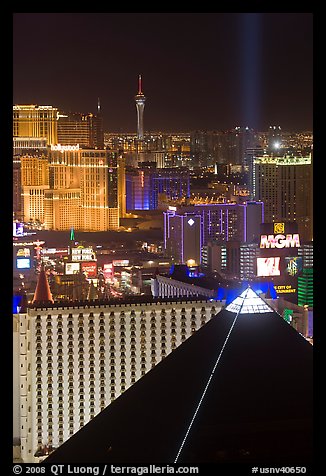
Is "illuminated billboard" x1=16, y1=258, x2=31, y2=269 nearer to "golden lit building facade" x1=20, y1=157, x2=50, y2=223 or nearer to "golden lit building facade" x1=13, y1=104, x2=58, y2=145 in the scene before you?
"golden lit building facade" x1=13, y1=104, x2=58, y2=145

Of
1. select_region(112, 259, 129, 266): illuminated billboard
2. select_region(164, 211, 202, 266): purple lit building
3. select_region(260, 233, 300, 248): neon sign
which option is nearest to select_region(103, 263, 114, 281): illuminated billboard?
select_region(112, 259, 129, 266): illuminated billboard

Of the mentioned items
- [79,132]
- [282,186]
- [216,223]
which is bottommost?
[216,223]

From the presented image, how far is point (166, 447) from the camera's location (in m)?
2.19

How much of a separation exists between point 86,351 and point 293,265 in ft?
13.2

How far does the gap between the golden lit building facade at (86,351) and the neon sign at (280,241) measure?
14.5 feet

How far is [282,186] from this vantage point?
444 inches

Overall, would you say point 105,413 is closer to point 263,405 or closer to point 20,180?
point 263,405

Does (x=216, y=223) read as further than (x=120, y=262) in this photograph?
Yes

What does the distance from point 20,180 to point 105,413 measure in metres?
9.86

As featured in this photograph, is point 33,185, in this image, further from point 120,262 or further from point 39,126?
point 120,262

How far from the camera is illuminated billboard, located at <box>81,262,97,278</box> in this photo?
8.00 metres

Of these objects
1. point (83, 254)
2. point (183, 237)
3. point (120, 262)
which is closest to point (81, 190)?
point (183, 237)

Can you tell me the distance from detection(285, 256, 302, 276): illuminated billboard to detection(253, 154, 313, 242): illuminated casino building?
136 centimetres
